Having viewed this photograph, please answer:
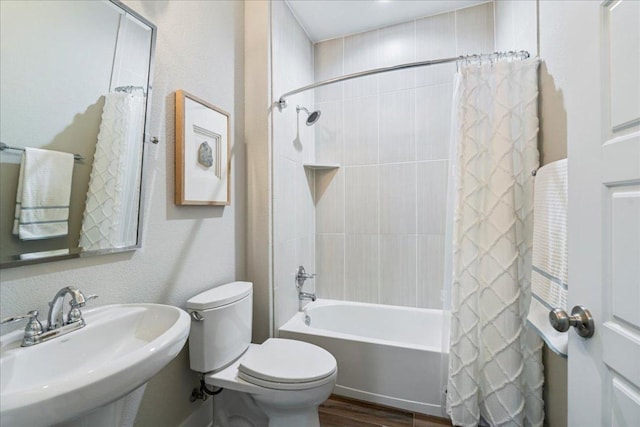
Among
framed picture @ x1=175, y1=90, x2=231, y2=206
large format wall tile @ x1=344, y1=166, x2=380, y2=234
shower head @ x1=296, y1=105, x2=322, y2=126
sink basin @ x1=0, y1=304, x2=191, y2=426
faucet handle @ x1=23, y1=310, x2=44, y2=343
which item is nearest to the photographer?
sink basin @ x1=0, y1=304, x2=191, y2=426

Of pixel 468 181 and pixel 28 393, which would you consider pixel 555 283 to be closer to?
pixel 468 181

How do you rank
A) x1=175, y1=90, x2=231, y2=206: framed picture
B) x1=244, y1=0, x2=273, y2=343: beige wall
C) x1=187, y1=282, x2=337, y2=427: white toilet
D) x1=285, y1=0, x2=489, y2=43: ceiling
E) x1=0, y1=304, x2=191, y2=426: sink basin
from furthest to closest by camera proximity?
x1=285, y1=0, x2=489, y2=43: ceiling
x1=244, y1=0, x2=273, y2=343: beige wall
x1=175, y1=90, x2=231, y2=206: framed picture
x1=187, y1=282, x2=337, y2=427: white toilet
x1=0, y1=304, x2=191, y2=426: sink basin

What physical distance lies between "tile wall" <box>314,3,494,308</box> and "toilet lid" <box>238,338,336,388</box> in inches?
43.0

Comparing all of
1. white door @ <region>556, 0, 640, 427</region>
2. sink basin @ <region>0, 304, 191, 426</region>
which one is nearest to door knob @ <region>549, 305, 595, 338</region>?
white door @ <region>556, 0, 640, 427</region>

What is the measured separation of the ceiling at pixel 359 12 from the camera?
2.05 metres

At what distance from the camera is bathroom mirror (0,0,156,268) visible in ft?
2.57

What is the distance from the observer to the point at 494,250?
1.36 meters

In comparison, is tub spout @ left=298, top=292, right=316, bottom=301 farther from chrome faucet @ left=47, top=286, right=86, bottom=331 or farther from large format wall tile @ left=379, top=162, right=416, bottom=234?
chrome faucet @ left=47, top=286, right=86, bottom=331

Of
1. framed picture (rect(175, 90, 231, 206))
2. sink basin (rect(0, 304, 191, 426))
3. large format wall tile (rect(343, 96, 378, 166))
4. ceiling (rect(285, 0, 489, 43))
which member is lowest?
sink basin (rect(0, 304, 191, 426))

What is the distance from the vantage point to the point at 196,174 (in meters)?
1.40

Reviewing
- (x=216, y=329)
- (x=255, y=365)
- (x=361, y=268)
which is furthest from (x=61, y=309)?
(x=361, y=268)

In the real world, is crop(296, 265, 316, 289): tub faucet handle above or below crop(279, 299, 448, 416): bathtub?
above

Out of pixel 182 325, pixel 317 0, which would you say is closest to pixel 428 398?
pixel 182 325

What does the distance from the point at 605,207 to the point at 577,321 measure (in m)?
0.28
